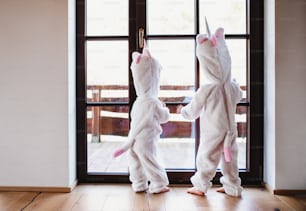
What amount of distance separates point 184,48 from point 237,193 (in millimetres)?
1060

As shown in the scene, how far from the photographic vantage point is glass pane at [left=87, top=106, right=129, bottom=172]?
2205 mm

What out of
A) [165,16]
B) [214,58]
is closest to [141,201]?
[214,58]

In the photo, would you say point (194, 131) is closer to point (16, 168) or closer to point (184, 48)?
point (184, 48)

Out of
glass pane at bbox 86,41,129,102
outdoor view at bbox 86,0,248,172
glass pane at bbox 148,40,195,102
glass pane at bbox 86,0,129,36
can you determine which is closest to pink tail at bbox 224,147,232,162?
outdoor view at bbox 86,0,248,172

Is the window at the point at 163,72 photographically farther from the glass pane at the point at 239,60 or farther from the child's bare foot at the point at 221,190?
the child's bare foot at the point at 221,190

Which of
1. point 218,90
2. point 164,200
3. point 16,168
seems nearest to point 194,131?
point 218,90

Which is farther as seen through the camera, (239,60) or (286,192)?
(239,60)

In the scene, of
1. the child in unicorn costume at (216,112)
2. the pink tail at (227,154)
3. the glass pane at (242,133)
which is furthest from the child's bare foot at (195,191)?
the glass pane at (242,133)

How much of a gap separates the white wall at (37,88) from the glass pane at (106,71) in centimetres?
22

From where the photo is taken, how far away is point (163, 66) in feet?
7.18

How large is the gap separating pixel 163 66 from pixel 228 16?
592 millimetres

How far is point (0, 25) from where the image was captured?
201 centimetres

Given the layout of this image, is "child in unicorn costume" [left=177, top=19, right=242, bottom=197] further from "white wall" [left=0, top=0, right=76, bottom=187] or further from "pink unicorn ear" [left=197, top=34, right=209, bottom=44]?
"white wall" [left=0, top=0, right=76, bottom=187]

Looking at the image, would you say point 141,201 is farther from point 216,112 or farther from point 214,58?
point 214,58
